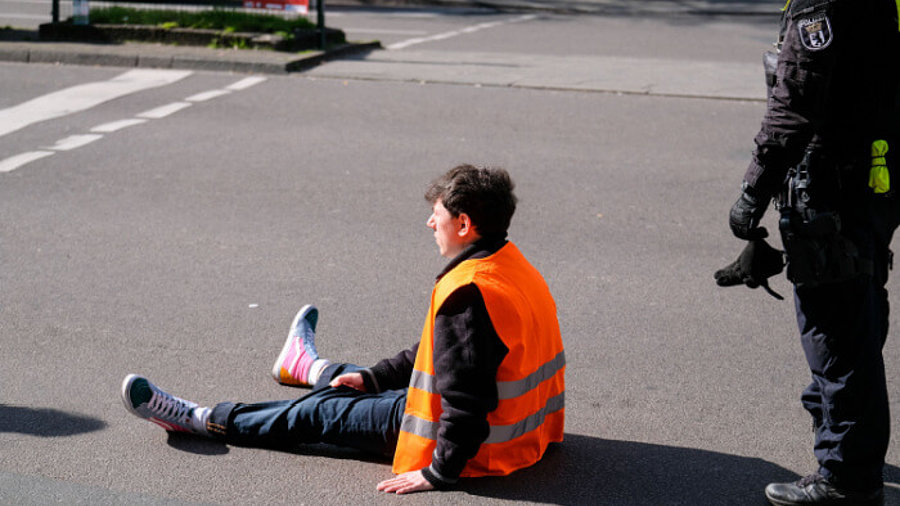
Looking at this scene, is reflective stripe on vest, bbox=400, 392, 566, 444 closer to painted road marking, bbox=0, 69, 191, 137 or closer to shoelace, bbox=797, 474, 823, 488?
shoelace, bbox=797, 474, 823, 488

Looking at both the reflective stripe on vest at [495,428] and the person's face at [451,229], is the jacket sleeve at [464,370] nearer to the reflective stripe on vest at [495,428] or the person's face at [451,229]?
the reflective stripe on vest at [495,428]

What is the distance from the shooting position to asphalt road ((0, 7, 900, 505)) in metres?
4.02

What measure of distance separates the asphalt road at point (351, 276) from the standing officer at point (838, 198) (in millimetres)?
465

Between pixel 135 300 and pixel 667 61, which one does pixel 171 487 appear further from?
pixel 667 61

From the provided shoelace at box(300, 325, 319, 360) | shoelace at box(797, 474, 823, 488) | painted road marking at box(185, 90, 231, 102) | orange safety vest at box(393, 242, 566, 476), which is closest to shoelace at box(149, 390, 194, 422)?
shoelace at box(300, 325, 319, 360)

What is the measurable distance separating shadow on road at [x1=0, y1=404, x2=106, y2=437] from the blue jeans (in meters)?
0.55

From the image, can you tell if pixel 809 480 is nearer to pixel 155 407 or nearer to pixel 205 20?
pixel 155 407

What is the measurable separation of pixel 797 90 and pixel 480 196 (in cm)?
107

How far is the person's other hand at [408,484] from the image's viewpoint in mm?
3746

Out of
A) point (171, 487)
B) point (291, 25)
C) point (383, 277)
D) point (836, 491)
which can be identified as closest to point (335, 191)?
point (383, 277)

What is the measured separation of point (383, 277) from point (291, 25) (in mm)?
8879

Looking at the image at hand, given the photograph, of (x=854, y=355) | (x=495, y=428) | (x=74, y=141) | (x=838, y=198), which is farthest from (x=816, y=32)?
(x=74, y=141)

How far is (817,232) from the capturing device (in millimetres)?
3391

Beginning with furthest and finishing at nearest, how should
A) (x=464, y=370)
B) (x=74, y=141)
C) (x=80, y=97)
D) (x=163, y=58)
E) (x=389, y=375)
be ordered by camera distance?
(x=163, y=58), (x=80, y=97), (x=74, y=141), (x=389, y=375), (x=464, y=370)
